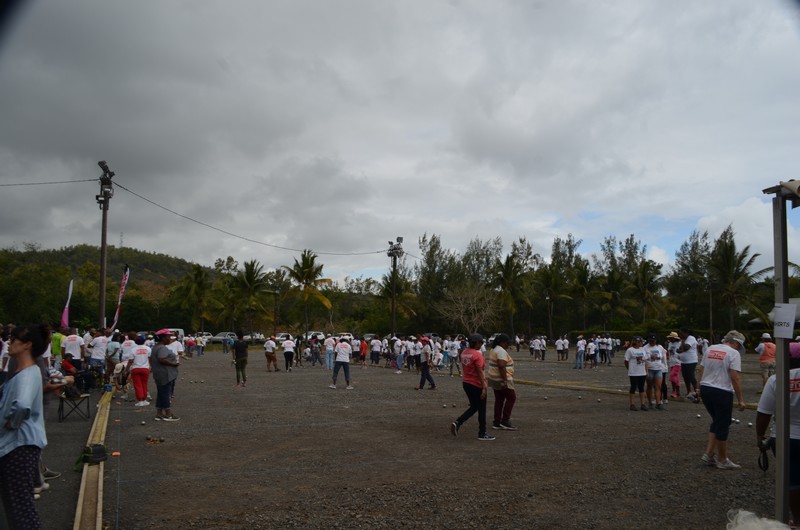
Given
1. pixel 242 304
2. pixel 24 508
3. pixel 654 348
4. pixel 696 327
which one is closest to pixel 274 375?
pixel 654 348

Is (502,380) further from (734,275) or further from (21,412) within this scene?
(734,275)

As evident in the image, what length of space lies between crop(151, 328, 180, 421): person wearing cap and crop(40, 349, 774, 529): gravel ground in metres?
0.37

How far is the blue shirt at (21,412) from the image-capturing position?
4.31 meters

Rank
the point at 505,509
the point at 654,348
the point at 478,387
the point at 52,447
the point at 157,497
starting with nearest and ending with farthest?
the point at 505,509, the point at 157,497, the point at 52,447, the point at 478,387, the point at 654,348

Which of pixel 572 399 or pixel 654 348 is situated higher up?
pixel 654 348

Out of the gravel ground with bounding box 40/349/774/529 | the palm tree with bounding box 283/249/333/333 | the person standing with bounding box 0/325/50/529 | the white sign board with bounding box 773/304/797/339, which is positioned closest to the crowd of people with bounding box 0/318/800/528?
the person standing with bounding box 0/325/50/529

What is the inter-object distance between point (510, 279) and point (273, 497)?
2393 inches

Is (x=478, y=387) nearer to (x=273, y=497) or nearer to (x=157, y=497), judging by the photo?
(x=273, y=497)

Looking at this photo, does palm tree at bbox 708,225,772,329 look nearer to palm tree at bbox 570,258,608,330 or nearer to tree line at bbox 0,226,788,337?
tree line at bbox 0,226,788,337

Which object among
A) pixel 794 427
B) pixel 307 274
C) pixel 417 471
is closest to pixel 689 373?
pixel 417 471

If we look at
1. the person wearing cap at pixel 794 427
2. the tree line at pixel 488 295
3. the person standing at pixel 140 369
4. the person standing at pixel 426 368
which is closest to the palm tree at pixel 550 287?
the tree line at pixel 488 295

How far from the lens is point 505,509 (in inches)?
249

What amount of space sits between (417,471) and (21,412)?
16.3 ft

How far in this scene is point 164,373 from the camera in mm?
12953
